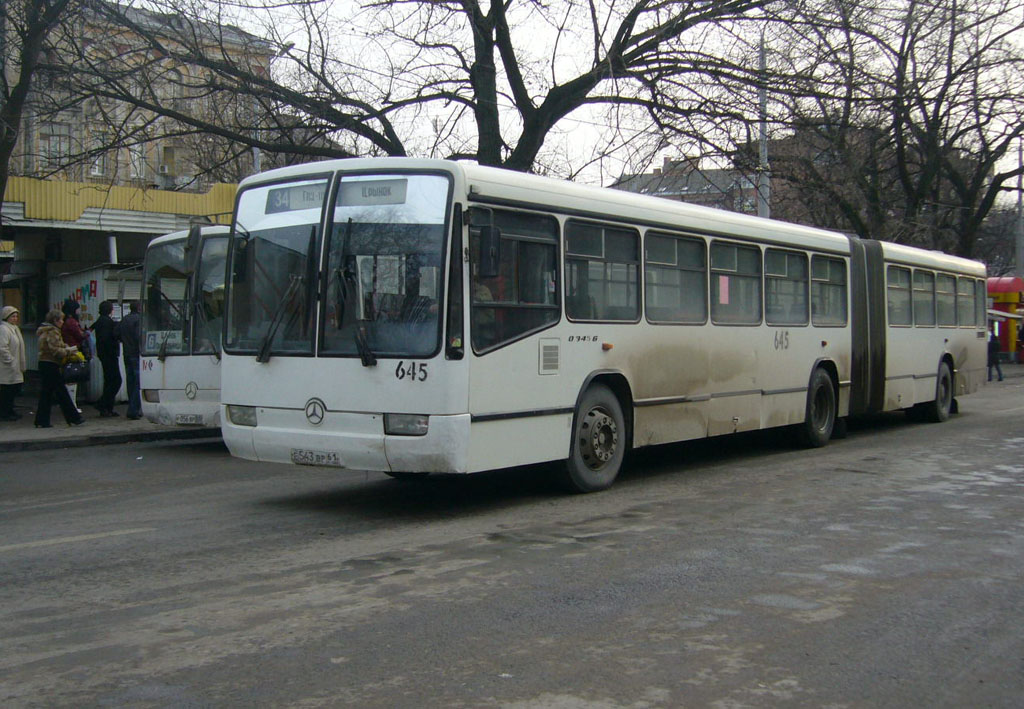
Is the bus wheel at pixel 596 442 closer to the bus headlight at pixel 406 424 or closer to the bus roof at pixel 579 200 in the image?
the bus roof at pixel 579 200

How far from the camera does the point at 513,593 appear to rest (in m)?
6.12

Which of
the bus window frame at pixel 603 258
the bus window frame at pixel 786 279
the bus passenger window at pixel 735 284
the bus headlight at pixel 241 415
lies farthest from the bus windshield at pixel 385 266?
the bus window frame at pixel 786 279

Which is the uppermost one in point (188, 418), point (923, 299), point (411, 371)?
point (923, 299)

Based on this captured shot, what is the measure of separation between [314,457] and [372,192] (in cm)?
209

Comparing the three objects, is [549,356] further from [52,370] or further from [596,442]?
[52,370]

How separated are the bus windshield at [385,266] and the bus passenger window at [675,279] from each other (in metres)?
2.99

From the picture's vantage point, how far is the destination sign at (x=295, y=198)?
884 centimetres

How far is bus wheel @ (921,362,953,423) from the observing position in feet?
58.7

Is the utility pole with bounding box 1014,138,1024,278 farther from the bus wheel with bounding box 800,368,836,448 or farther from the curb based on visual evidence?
the curb

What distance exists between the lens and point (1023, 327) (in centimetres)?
4534

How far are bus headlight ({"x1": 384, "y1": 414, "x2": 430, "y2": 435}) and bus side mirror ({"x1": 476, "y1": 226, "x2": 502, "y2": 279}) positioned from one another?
1183mm

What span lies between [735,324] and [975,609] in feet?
21.5

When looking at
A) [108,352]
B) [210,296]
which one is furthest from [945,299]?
[108,352]

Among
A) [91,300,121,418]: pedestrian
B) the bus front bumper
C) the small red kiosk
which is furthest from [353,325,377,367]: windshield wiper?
the small red kiosk
